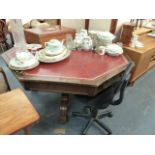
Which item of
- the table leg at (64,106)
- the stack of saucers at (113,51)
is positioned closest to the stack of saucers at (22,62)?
the table leg at (64,106)

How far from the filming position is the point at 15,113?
994 millimetres

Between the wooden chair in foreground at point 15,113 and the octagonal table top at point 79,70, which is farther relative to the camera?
the octagonal table top at point 79,70

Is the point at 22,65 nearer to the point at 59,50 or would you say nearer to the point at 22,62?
the point at 22,62

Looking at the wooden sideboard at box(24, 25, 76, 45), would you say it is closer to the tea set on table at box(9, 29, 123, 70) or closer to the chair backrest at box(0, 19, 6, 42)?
the tea set on table at box(9, 29, 123, 70)

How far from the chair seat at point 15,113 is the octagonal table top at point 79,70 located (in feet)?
0.65

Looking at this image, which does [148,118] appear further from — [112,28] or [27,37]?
[27,37]

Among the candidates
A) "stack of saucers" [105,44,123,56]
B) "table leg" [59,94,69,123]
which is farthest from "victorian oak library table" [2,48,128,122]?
"table leg" [59,94,69,123]

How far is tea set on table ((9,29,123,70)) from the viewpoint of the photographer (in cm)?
133

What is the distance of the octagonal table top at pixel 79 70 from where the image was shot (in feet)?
4.10

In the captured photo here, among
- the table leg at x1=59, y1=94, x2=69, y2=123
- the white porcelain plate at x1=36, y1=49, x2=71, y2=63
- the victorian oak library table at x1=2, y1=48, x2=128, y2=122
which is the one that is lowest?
the table leg at x1=59, y1=94, x2=69, y2=123

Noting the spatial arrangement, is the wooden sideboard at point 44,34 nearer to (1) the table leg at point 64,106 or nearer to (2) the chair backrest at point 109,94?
(1) the table leg at point 64,106

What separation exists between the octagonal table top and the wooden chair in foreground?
0.20 m

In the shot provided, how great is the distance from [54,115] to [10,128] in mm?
1017
